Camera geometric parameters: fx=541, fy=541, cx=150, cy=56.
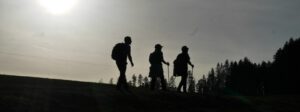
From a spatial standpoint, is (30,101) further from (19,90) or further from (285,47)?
(285,47)

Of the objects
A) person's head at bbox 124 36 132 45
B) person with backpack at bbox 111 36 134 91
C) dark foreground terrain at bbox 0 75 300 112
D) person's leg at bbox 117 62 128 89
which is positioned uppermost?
person's head at bbox 124 36 132 45

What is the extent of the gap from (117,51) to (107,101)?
3.46 metres

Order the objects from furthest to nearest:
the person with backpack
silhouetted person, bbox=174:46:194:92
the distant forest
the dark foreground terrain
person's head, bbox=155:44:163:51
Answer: the distant forest
silhouetted person, bbox=174:46:194:92
person's head, bbox=155:44:163:51
the person with backpack
the dark foreground terrain

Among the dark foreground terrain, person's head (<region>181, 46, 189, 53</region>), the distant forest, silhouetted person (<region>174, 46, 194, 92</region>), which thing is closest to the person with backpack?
the dark foreground terrain

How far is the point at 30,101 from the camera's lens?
57.1ft

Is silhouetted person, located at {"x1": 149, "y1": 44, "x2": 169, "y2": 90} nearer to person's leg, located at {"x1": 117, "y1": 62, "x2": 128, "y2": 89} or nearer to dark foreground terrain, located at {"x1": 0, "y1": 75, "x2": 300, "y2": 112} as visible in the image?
dark foreground terrain, located at {"x1": 0, "y1": 75, "x2": 300, "y2": 112}

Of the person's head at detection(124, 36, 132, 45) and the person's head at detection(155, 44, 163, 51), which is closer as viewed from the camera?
the person's head at detection(124, 36, 132, 45)

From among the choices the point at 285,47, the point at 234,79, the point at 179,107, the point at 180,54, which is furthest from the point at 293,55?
the point at 179,107

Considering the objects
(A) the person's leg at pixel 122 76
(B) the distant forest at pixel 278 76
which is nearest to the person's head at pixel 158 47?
(A) the person's leg at pixel 122 76

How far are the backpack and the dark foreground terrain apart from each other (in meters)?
1.44

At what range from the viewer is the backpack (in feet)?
73.2

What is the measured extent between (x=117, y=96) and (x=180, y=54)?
6.61 meters

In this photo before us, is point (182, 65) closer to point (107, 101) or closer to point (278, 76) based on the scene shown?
point (107, 101)

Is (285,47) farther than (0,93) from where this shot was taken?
Yes
